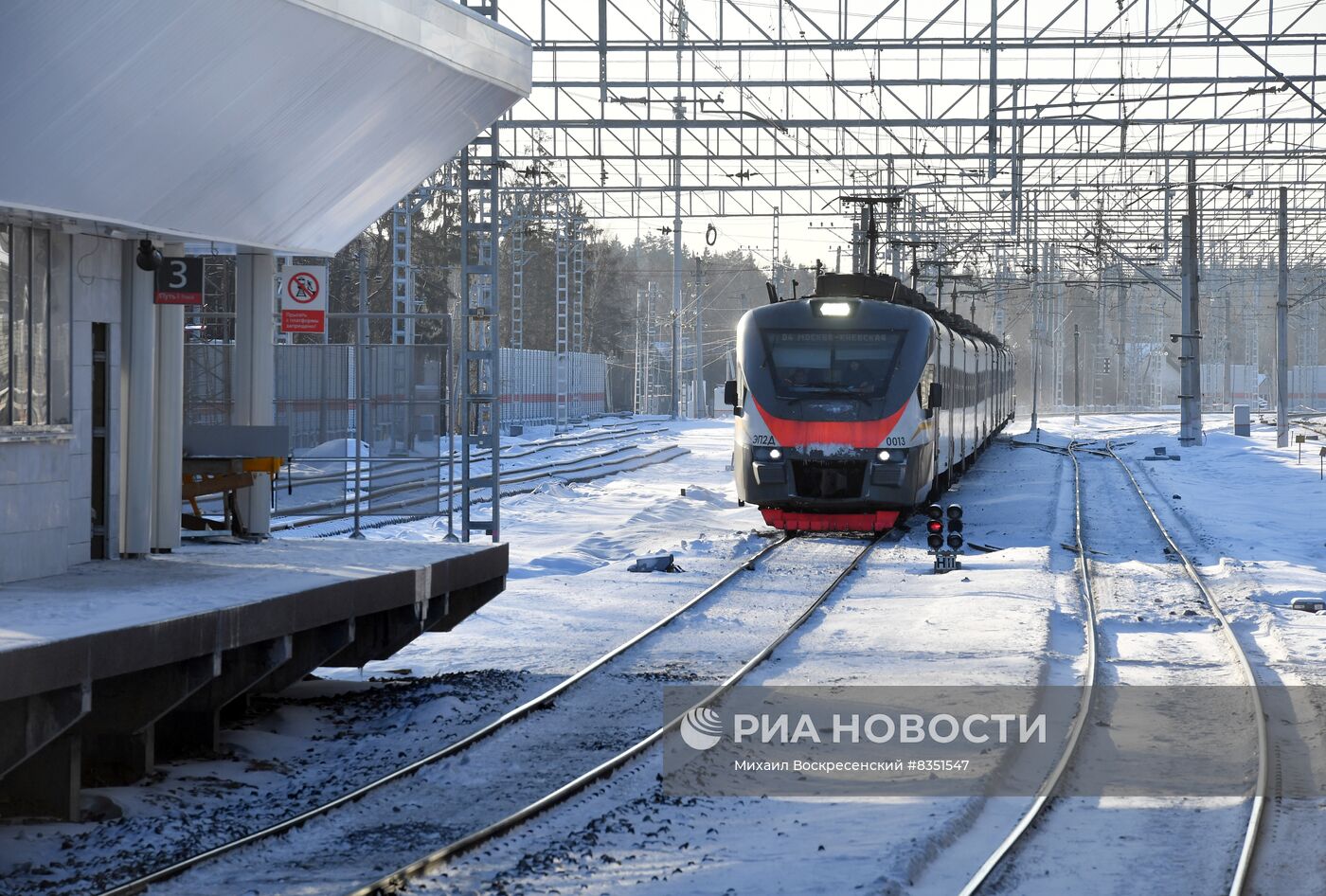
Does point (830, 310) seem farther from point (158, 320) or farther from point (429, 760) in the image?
point (429, 760)

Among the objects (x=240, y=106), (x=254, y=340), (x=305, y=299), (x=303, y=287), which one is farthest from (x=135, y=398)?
(x=303, y=287)

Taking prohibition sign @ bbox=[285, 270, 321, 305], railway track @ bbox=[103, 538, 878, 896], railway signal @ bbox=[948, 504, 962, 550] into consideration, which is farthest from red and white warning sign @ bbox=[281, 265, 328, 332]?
railway signal @ bbox=[948, 504, 962, 550]

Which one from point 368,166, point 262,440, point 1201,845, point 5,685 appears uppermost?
point 368,166

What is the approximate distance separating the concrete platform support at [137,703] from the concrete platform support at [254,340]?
4.26 meters

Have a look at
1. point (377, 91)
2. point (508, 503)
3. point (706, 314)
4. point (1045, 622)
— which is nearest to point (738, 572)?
point (1045, 622)

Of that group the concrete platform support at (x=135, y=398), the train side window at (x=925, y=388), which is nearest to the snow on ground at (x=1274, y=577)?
the train side window at (x=925, y=388)

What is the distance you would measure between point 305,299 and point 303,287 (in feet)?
0.73

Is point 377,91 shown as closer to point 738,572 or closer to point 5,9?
point 5,9

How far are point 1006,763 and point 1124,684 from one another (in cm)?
277

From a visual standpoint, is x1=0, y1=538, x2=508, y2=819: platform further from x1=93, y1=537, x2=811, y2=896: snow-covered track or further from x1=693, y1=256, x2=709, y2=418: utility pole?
x1=693, y1=256, x2=709, y2=418: utility pole

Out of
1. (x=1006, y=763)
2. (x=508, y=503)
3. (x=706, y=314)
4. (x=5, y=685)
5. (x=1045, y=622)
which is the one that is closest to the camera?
(x=5, y=685)

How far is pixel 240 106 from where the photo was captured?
33.3 ft

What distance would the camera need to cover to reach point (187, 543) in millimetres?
12484

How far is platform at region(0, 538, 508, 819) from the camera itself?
755cm
